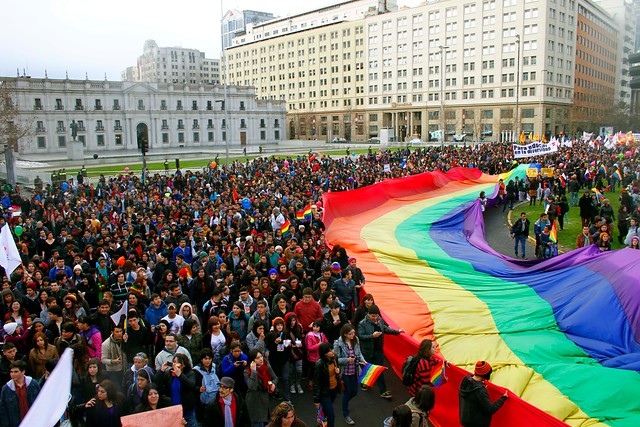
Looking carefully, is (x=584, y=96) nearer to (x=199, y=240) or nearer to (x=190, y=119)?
(x=190, y=119)

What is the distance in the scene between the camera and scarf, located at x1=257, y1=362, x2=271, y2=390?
23.5 ft

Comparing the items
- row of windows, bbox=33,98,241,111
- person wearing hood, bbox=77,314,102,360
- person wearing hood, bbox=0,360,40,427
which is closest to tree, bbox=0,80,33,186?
row of windows, bbox=33,98,241,111

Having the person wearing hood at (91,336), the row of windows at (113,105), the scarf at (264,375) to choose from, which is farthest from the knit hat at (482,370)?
the row of windows at (113,105)

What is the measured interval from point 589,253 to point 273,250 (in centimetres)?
700

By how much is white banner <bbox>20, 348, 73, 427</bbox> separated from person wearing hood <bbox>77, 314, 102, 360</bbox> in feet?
13.5

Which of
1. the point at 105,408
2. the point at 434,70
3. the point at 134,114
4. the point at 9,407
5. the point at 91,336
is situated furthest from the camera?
the point at 434,70

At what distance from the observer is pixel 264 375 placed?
7211 mm

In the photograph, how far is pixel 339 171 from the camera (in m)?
31.5

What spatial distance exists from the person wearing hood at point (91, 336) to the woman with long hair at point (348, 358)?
3.64 metres

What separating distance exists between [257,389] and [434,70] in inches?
3738

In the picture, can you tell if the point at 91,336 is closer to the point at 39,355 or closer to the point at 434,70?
the point at 39,355

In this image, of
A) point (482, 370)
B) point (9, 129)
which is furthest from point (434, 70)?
point (482, 370)

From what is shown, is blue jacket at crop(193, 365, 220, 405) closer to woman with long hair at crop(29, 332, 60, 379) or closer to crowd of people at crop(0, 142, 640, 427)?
crowd of people at crop(0, 142, 640, 427)

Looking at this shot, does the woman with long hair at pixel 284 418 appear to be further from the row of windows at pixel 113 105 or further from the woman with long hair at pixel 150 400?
the row of windows at pixel 113 105
